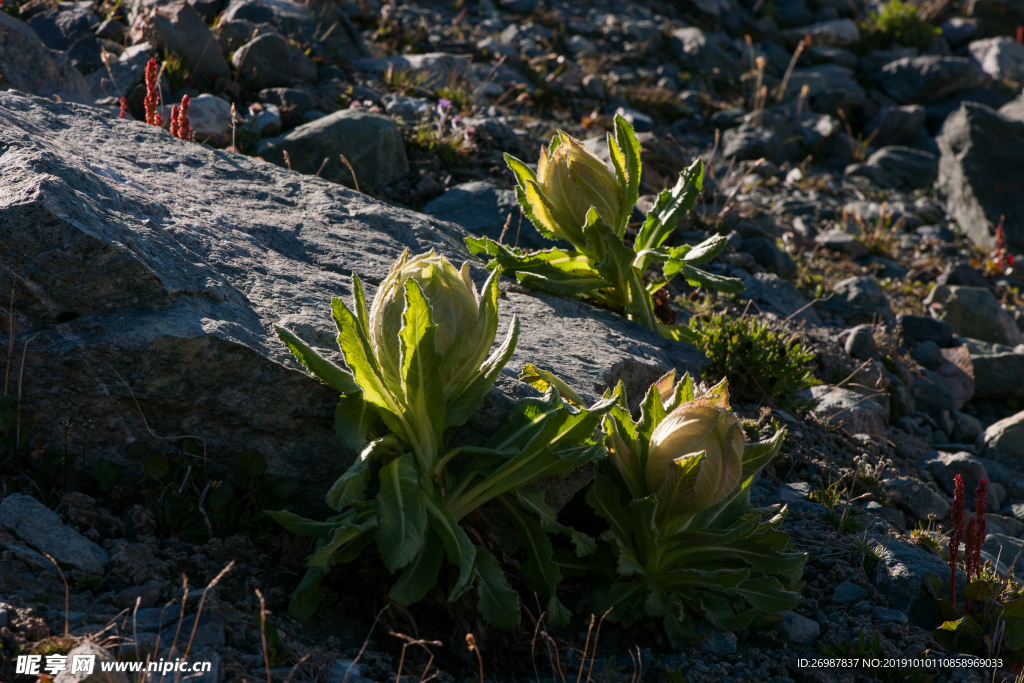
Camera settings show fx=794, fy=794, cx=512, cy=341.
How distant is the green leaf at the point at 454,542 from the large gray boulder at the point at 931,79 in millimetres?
11954

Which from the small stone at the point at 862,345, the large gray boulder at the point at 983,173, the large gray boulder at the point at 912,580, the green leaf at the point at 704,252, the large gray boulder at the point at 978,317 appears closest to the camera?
the large gray boulder at the point at 912,580

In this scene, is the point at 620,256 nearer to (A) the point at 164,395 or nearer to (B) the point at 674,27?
(A) the point at 164,395

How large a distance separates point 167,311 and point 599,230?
6.39 feet

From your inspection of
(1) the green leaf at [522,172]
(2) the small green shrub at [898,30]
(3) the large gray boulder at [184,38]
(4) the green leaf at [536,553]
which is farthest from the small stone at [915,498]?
(2) the small green shrub at [898,30]

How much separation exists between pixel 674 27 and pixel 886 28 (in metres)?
4.11

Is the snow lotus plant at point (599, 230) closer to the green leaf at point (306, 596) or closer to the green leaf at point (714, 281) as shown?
the green leaf at point (714, 281)

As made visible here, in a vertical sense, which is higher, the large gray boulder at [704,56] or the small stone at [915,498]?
the large gray boulder at [704,56]

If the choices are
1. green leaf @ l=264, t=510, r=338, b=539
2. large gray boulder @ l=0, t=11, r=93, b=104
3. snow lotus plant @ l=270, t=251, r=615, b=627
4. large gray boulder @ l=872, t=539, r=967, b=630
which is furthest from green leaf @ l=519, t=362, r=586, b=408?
large gray boulder @ l=0, t=11, r=93, b=104

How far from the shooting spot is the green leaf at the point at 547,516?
239 cm

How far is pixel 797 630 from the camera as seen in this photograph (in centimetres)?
268

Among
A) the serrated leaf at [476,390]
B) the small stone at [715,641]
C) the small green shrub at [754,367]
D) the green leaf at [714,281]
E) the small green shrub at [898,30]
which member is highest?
the small green shrub at [898,30]

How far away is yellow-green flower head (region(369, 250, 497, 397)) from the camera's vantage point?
2.29 m

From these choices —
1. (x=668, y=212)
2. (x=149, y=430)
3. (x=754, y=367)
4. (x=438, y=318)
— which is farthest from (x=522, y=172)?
(x=149, y=430)

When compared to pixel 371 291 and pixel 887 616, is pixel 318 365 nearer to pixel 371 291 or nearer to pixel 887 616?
pixel 371 291
